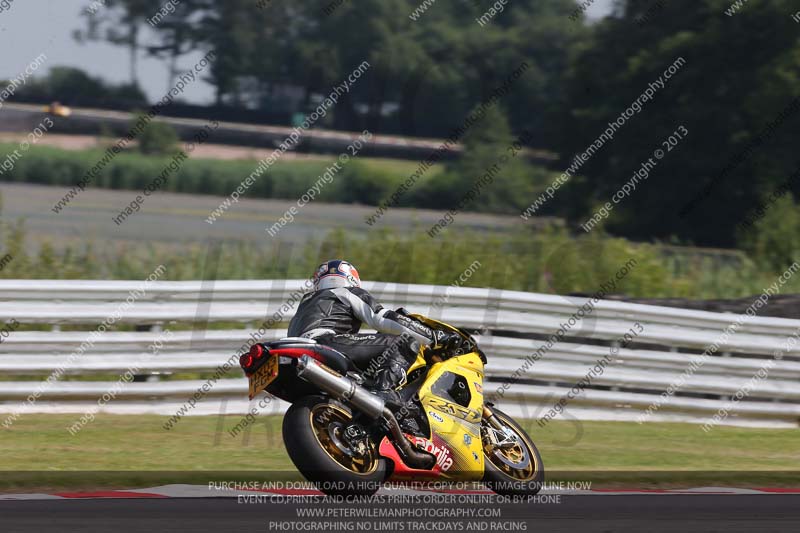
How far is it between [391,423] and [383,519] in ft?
2.51

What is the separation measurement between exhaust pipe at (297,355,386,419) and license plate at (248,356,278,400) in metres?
0.14

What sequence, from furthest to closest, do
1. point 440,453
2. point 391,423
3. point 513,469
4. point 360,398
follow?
point 513,469 < point 440,453 < point 391,423 < point 360,398

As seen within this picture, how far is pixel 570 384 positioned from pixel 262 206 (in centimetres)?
2220

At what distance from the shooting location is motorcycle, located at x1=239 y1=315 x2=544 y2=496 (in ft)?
20.9

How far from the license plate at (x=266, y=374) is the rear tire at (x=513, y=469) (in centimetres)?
155

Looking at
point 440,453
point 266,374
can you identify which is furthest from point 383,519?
point 266,374

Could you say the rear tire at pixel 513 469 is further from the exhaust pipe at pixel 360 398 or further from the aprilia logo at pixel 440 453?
the exhaust pipe at pixel 360 398

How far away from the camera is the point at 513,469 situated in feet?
23.5

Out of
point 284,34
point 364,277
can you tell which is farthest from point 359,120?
point 364,277

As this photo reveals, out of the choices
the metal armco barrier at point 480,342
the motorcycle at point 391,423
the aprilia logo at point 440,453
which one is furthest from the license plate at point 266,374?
the metal armco barrier at point 480,342

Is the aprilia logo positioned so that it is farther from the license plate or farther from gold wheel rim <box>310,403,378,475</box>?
the license plate

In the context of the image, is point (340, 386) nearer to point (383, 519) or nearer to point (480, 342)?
point (383, 519)

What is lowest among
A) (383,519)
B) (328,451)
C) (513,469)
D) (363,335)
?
(383,519)

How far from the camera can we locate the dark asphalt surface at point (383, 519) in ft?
19.5
